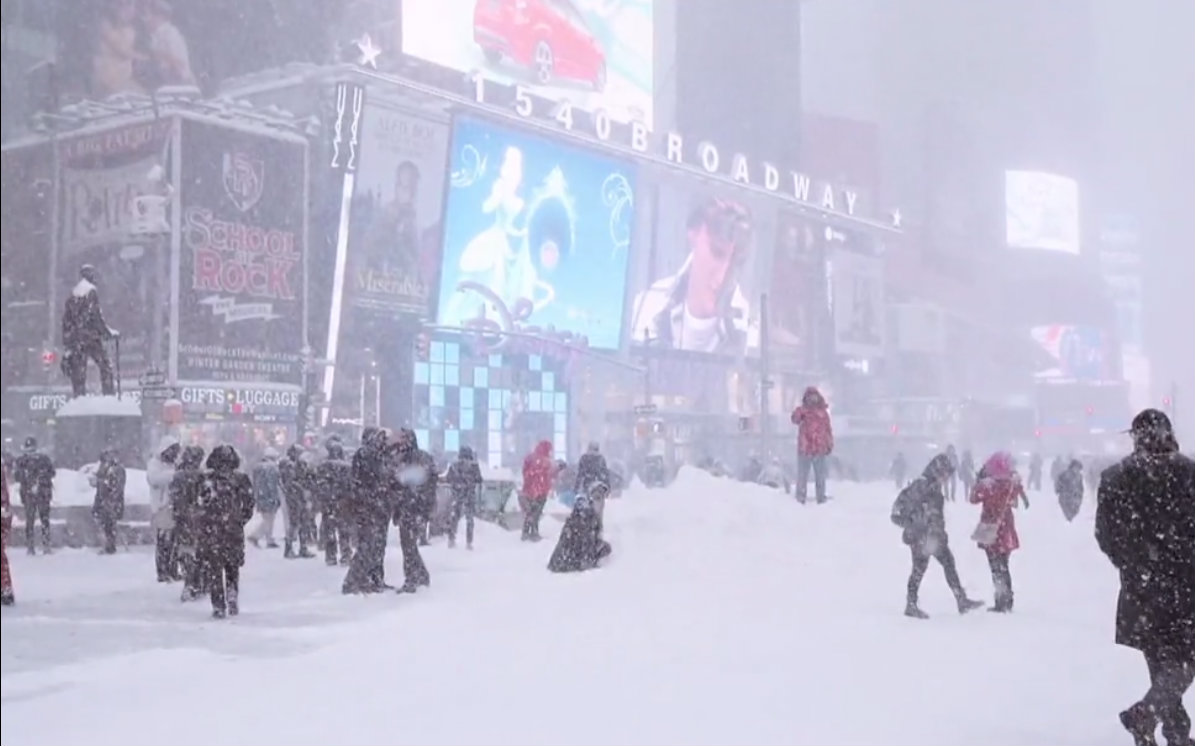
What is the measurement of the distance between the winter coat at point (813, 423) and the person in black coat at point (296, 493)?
22.4 ft

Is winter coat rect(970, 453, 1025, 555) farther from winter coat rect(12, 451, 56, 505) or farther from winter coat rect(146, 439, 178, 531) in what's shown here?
winter coat rect(12, 451, 56, 505)

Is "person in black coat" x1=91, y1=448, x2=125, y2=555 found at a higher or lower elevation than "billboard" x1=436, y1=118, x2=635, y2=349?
lower

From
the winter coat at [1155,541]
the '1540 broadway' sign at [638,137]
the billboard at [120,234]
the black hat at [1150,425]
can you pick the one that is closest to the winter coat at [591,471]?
the winter coat at [1155,541]

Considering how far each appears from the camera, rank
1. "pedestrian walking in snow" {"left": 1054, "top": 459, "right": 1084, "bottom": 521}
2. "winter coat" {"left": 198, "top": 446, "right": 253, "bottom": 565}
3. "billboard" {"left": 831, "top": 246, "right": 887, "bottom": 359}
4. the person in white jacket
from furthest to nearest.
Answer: "billboard" {"left": 831, "top": 246, "right": 887, "bottom": 359} < "pedestrian walking in snow" {"left": 1054, "top": 459, "right": 1084, "bottom": 521} < the person in white jacket < "winter coat" {"left": 198, "top": 446, "right": 253, "bottom": 565}

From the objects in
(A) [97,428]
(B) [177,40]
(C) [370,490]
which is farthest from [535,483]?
(B) [177,40]

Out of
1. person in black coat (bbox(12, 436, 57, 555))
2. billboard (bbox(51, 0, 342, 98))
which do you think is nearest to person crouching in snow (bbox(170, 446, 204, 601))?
person in black coat (bbox(12, 436, 57, 555))

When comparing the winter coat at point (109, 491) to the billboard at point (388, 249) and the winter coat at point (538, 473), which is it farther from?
the billboard at point (388, 249)

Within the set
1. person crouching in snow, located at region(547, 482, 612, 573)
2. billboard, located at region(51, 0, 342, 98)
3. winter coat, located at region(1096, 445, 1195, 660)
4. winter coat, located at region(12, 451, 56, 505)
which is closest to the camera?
winter coat, located at region(1096, 445, 1195, 660)

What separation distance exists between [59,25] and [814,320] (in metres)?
52.5

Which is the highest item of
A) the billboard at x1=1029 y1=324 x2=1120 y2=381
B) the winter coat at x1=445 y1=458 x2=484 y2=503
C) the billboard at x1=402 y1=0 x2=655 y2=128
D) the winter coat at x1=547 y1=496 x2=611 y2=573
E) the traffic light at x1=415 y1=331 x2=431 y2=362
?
the billboard at x1=402 y1=0 x2=655 y2=128

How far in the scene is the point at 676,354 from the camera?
73.7 meters

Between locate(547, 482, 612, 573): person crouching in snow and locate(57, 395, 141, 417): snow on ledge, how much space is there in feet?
28.8

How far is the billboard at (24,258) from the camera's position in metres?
44.2

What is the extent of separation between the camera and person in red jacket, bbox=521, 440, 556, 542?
18797 mm
